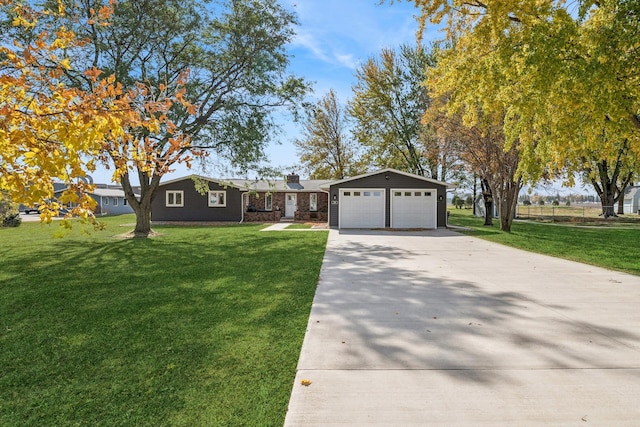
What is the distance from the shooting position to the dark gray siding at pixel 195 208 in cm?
2398

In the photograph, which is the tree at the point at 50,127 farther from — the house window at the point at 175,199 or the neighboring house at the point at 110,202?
the neighboring house at the point at 110,202

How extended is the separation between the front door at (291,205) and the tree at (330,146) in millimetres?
6915

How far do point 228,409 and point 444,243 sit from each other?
11212 mm

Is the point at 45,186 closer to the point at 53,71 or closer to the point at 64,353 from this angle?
the point at 53,71

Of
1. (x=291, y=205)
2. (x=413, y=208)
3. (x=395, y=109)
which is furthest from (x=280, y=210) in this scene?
(x=395, y=109)

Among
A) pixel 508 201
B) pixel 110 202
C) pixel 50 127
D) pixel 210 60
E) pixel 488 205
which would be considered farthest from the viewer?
pixel 110 202

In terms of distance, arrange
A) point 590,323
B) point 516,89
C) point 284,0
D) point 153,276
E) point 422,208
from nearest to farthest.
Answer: point 590,323 < point 153,276 < point 516,89 < point 284,0 < point 422,208

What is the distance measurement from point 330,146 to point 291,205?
858 centimetres

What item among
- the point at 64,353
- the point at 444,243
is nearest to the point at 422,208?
the point at 444,243

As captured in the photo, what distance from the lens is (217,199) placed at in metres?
24.2

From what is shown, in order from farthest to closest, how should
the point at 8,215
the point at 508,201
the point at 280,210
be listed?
the point at 280,210 → the point at 8,215 → the point at 508,201

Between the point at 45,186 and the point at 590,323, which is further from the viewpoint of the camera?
the point at 590,323

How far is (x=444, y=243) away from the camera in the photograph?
1231cm

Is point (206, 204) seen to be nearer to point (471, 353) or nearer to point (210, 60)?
point (210, 60)
